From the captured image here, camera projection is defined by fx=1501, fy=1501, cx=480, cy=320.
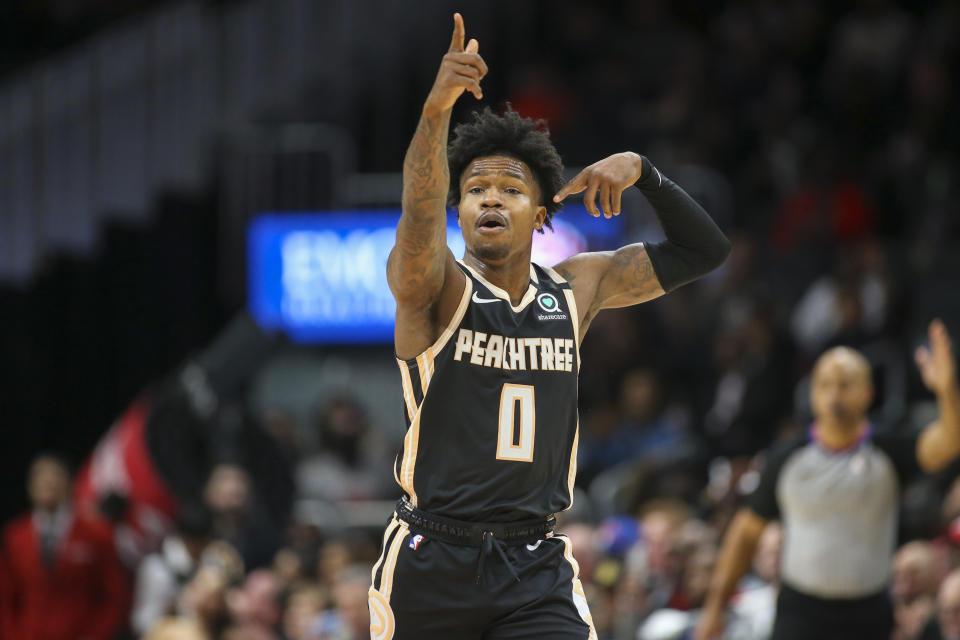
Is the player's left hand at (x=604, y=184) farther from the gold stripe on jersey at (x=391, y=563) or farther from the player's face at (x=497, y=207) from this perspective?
the gold stripe on jersey at (x=391, y=563)

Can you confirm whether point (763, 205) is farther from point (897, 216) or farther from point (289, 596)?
point (289, 596)

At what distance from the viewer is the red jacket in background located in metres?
10.8

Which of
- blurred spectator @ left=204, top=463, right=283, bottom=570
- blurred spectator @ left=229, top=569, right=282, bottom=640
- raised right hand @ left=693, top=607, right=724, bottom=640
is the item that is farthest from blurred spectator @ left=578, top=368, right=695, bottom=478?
raised right hand @ left=693, top=607, right=724, bottom=640

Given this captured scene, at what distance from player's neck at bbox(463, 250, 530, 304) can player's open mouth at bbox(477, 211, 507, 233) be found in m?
0.14

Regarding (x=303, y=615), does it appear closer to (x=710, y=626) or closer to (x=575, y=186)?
(x=710, y=626)

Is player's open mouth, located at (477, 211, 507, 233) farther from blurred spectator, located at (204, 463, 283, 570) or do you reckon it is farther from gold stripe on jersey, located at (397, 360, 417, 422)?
blurred spectator, located at (204, 463, 283, 570)

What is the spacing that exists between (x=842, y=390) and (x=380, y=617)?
3400 millimetres

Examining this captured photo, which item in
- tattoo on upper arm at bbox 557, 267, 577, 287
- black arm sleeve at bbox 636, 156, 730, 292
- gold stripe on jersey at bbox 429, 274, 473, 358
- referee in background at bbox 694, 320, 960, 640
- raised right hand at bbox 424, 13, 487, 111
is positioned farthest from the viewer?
referee in background at bbox 694, 320, 960, 640

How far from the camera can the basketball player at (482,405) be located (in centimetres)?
469

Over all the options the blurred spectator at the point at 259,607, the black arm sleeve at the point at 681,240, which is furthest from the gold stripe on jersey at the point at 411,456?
the blurred spectator at the point at 259,607

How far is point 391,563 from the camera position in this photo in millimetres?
4848

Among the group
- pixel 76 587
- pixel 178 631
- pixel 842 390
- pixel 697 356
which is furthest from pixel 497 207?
pixel 697 356

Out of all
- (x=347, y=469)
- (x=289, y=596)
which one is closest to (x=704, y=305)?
(x=347, y=469)

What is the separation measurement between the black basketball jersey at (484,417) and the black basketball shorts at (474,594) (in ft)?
0.41
